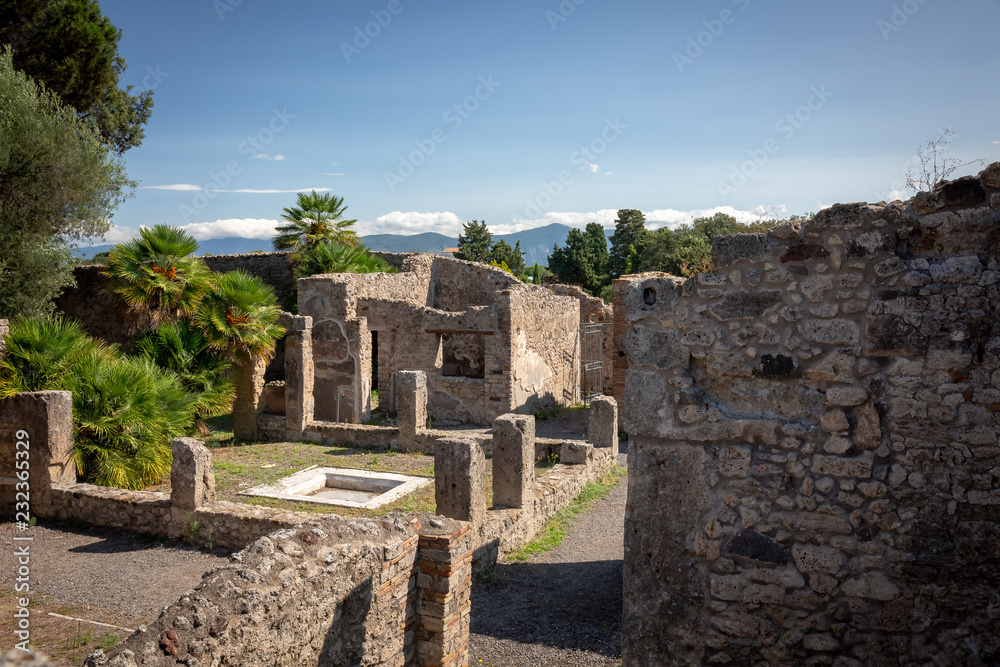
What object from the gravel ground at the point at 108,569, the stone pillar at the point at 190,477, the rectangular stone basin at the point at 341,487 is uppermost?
the stone pillar at the point at 190,477

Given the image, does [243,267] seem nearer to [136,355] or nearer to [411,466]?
[136,355]

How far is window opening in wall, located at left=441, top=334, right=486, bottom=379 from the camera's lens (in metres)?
19.7

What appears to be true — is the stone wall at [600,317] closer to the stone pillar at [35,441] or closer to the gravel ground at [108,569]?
the stone pillar at [35,441]

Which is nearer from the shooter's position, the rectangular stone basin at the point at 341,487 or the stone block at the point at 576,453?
the rectangular stone basin at the point at 341,487

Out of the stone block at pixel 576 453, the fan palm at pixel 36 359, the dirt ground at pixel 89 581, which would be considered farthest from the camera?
the stone block at pixel 576 453

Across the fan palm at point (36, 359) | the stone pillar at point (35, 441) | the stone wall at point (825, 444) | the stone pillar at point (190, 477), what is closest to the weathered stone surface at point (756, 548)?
the stone wall at point (825, 444)

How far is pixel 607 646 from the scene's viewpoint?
20.1ft

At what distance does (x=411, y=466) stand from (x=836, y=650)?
355 inches

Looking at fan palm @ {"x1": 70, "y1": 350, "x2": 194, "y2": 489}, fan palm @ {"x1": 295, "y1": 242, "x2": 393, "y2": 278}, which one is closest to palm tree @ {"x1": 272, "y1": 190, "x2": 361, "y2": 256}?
fan palm @ {"x1": 295, "y1": 242, "x2": 393, "y2": 278}

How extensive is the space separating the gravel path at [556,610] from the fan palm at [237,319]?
8.26 meters

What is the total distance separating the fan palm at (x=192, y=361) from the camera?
43.3 ft

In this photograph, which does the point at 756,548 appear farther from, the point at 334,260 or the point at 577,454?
the point at 334,260

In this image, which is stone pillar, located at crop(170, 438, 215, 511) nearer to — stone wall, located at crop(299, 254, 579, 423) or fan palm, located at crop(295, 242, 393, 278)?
stone wall, located at crop(299, 254, 579, 423)

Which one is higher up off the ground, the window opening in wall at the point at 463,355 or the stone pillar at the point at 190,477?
the window opening in wall at the point at 463,355
